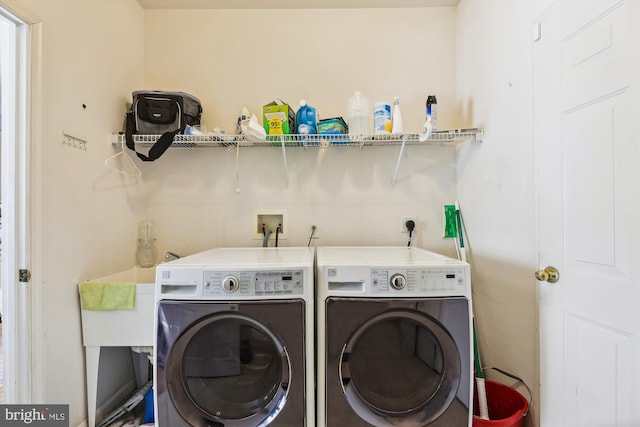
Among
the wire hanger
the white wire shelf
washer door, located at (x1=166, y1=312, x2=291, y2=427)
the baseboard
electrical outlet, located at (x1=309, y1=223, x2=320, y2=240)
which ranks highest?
the white wire shelf

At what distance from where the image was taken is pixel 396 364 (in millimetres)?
1259

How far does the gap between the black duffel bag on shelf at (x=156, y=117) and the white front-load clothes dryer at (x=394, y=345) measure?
4.13ft

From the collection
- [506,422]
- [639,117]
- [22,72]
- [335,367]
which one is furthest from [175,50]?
[506,422]

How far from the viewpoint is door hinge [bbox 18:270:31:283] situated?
48.4 inches

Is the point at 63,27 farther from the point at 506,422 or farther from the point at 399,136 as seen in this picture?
the point at 506,422

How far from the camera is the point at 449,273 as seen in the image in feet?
Result: 4.05

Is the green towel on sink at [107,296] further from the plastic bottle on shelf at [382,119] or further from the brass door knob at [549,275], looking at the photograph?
the brass door knob at [549,275]

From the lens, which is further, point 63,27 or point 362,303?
point 63,27

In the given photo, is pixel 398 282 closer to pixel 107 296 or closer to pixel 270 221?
pixel 270 221

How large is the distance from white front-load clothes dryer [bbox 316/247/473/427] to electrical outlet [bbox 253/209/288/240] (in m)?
0.83

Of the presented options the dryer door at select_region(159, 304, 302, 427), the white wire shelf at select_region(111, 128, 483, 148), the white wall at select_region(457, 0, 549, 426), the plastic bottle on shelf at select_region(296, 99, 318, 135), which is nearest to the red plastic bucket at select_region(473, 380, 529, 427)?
the white wall at select_region(457, 0, 549, 426)

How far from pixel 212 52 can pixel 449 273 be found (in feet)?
6.92

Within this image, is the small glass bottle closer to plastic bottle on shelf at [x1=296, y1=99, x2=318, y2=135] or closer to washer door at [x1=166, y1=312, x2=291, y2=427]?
washer door at [x1=166, y1=312, x2=291, y2=427]

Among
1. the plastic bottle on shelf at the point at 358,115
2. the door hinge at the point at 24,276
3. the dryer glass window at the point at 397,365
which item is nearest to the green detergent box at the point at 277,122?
the plastic bottle on shelf at the point at 358,115
